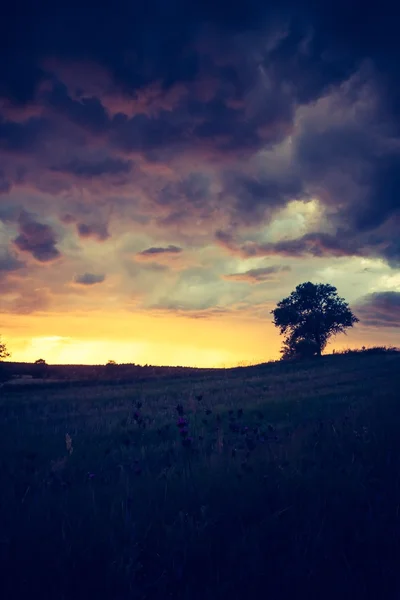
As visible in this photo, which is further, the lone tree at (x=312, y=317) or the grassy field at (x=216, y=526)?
the lone tree at (x=312, y=317)

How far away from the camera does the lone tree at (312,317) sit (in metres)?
56.9

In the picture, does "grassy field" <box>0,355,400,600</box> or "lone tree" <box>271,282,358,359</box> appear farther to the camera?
"lone tree" <box>271,282,358,359</box>

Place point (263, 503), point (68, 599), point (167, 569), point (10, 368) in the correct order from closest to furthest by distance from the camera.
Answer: point (68, 599), point (167, 569), point (263, 503), point (10, 368)

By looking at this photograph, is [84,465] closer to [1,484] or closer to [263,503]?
[1,484]

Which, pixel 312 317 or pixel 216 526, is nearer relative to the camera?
pixel 216 526

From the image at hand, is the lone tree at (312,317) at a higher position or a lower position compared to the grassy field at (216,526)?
higher

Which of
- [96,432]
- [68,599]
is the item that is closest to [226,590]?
[68,599]

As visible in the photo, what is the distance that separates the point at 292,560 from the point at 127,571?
3.61ft

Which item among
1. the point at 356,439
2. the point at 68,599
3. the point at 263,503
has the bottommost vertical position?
the point at 68,599

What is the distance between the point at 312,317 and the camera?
5678 centimetres

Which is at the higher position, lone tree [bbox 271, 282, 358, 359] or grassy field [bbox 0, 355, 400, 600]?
lone tree [bbox 271, 282, 358, 359]

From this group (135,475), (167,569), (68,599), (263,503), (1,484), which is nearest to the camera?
(68,599)

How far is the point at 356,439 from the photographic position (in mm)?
5125

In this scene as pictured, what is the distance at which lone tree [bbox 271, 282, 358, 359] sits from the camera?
56938 millimetres
